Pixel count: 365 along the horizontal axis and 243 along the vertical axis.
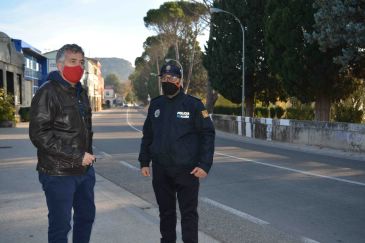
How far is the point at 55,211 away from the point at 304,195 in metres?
5.13

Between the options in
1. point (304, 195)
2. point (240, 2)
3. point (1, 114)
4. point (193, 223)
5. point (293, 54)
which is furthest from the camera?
point (1, 114)

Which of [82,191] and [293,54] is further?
[293,54]

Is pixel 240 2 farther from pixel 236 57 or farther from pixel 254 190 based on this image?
pixel 254 190

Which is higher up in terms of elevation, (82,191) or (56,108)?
(56,108)

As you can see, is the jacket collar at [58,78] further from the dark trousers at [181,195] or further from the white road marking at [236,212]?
the white road marking at [236,212]

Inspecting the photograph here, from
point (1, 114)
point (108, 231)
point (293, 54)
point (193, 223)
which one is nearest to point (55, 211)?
point (193, 223)

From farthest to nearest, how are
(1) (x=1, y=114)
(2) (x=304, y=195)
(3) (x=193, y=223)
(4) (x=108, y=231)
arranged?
(1) (x=1, y=114)
(2) (x=304, y=195)
(4) (x=108, y=231)
(3) (x=193, y=223)

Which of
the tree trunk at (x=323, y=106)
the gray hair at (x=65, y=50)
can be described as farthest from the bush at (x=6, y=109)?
the gray hair at (x=65, y=50)

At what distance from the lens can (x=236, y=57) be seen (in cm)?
2656

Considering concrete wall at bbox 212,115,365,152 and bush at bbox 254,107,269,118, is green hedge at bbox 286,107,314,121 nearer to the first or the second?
concrete wall at bbox 212,115,365,152

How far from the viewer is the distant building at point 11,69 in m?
33.4

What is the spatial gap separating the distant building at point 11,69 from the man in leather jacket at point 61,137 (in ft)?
98.0

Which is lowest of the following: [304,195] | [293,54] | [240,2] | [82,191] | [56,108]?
[304,195]

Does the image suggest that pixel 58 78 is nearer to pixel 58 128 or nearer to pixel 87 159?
pixel 58 128
